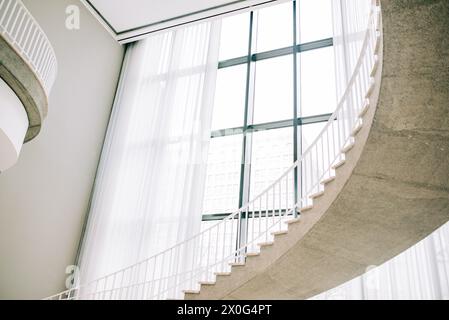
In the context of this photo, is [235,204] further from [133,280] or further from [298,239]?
[298,239]

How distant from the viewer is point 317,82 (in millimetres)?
8188

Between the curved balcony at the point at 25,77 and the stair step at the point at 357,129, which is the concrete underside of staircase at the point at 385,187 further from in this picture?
the curved balcony at the point at 25,77

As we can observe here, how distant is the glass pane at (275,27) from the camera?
9086mm

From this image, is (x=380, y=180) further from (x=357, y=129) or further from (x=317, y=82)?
(x=317, y=82)

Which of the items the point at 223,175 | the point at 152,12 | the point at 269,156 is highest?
the point at 152,12

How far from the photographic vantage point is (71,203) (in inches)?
329

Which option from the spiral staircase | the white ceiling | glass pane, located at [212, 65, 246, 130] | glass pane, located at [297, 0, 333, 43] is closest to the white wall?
the white ceiling

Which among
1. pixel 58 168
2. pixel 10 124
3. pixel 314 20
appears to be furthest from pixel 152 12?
pixel 10 124

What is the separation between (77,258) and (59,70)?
12.4ft

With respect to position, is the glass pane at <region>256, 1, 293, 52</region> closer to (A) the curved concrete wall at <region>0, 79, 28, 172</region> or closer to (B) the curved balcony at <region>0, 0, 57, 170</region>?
(B) the curved balcony at <region>0, 0, 57, 170</region>

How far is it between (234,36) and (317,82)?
2600mm

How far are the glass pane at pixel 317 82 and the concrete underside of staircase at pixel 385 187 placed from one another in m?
3.45
